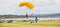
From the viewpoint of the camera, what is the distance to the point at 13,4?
9.76ft

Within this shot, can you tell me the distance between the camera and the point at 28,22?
296 cm

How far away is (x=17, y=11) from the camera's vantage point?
2955 mm

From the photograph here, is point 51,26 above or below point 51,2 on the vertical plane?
below

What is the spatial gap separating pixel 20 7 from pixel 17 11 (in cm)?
11

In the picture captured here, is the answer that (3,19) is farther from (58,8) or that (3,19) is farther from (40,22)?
(58,8)

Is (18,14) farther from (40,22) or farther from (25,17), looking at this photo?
(40,22)

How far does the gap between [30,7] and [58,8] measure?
61cm

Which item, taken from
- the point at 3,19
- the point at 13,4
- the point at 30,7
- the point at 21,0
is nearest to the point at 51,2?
the point at 30,7

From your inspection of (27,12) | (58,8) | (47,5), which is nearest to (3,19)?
(27,12)

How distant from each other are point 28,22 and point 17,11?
344 mm

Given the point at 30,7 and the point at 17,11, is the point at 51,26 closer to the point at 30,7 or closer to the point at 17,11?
the point at 30,7

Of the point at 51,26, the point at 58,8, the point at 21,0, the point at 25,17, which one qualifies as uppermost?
the point at 21,0

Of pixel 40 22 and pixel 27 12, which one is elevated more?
pixel 27 12

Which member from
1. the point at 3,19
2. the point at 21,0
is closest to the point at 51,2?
the point at 21,0
